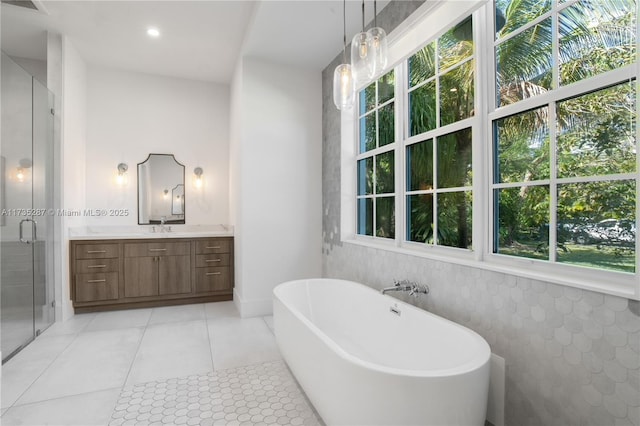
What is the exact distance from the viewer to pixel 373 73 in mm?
1597

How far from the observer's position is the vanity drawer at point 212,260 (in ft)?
13.2

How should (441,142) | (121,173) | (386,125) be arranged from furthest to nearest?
1. (121,173)
2. (386,125)
3. (441,142)

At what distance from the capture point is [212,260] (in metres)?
4.07

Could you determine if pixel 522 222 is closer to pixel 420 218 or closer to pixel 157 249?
pixel 420 218

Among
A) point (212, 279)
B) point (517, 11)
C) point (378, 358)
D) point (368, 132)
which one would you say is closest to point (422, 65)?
point (517, 11)

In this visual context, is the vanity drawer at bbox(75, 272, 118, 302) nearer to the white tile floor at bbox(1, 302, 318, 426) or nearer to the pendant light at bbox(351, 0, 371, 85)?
the white tile floor at bbox(1, 302, 318, 426)

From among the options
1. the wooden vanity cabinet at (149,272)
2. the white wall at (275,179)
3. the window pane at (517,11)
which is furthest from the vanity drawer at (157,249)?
the window pane at (517,11)

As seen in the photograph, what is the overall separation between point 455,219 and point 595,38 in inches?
44.7

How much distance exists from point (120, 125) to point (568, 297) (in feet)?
15.9

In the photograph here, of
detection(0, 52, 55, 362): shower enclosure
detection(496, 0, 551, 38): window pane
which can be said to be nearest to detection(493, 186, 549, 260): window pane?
detection(496, 0, 551, 38): window pane

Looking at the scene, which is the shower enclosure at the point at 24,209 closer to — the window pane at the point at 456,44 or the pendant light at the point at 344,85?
the pendant light at the point at 344,85

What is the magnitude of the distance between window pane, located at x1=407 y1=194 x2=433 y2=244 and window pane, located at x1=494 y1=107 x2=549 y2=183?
0.60 metres

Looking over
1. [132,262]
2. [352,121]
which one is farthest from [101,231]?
[352,121]

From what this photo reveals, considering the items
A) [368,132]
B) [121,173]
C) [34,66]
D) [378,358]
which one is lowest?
[378,358]
